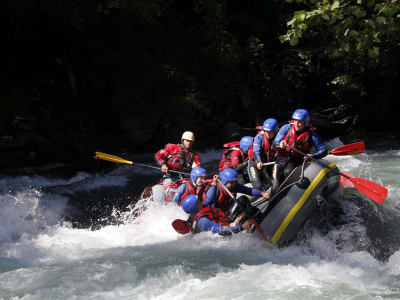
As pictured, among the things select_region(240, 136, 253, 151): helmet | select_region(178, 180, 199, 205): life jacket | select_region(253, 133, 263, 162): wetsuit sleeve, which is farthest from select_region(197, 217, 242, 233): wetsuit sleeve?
select_region(240, 136, 253, 151): helmet

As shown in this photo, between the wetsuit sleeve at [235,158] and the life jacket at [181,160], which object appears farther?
the life jacket at [181,160]

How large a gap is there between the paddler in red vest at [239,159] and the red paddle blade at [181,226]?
3.78 ft

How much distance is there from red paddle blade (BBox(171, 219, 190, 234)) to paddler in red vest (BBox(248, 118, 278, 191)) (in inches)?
40.7

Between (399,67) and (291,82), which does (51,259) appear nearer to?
(291,82)

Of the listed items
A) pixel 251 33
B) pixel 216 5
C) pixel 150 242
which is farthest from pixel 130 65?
pixel 150 242

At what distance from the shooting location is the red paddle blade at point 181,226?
5.29 m

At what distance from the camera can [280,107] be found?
12.0 metres

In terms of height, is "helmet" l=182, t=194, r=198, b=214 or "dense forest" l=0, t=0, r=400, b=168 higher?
"dense forest" l=0, t=0, r=400, b=168

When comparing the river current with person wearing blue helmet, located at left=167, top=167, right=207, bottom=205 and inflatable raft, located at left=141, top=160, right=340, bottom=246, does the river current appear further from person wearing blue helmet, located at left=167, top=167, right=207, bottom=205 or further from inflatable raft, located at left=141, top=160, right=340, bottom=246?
person wearing blue helmet, located at left=167, top=167, right=207, bottom=205

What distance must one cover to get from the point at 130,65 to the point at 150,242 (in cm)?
557

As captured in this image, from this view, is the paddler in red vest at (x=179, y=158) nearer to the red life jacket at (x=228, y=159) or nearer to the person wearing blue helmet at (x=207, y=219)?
the red life jacket at (x=228, y=159)

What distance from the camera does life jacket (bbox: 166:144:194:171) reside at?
6520 mm

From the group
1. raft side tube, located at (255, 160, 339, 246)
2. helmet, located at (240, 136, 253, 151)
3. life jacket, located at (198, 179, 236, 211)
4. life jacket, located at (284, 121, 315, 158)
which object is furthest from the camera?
helmet, located at (240, 136, 253, 151)

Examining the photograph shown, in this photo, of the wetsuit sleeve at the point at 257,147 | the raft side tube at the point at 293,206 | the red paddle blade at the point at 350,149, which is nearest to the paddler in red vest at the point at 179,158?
the wetsuit sleeve at the point at 257,147
